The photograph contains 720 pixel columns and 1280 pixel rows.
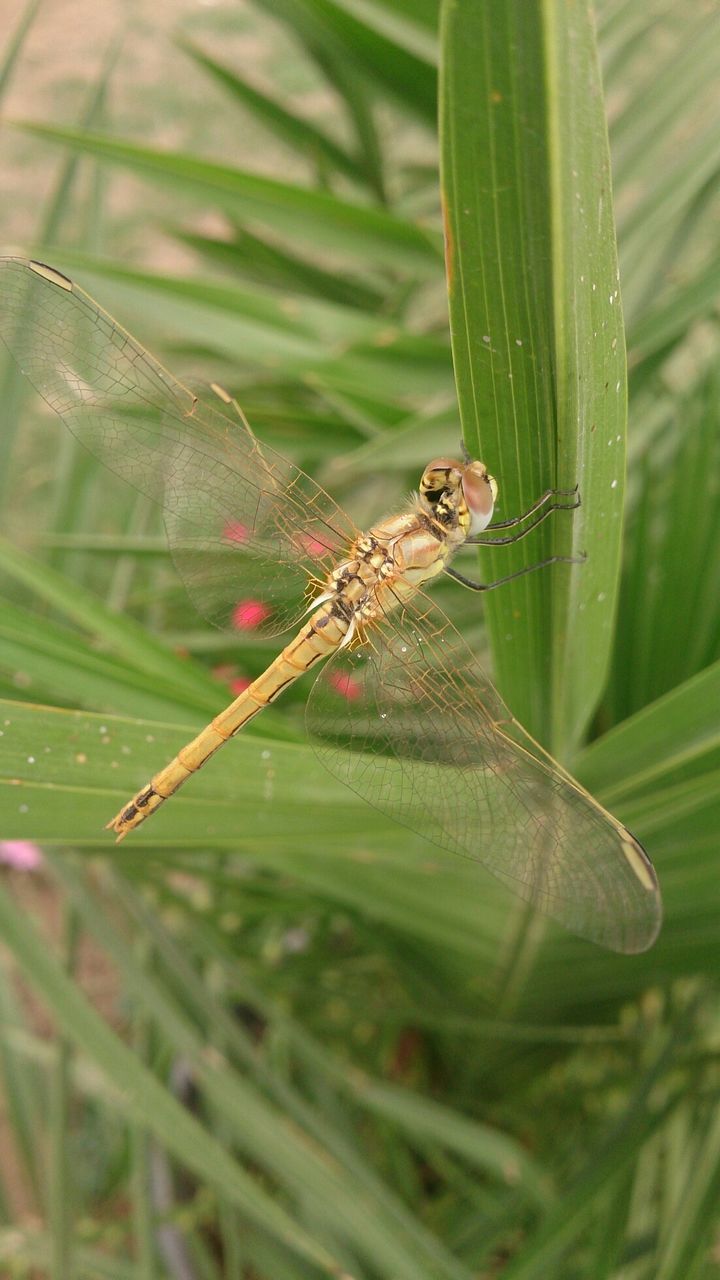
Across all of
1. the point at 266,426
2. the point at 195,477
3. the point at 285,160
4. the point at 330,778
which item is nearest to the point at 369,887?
the point at 330,778

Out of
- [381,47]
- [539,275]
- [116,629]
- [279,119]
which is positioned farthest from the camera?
[279,119]

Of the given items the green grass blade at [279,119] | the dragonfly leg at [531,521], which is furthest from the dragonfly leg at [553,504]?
the green grass blade at [279,119]

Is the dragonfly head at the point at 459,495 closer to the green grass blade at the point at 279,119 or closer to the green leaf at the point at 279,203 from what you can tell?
the green leaf at the point at 279,203

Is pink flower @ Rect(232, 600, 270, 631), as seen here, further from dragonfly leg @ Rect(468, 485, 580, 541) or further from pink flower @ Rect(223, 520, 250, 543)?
dragonfly leg @ Rect(468, 485, 580, 541)

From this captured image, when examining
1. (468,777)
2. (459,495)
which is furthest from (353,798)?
(459,495)

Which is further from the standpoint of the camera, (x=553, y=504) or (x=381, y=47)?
(x=381, y=47)

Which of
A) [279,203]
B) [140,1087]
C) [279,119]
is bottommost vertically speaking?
[140,1087]

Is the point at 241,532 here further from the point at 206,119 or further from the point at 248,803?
the point at 206,119

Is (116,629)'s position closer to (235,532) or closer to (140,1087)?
(235,532)

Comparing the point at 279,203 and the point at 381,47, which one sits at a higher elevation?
the point at 381,47
